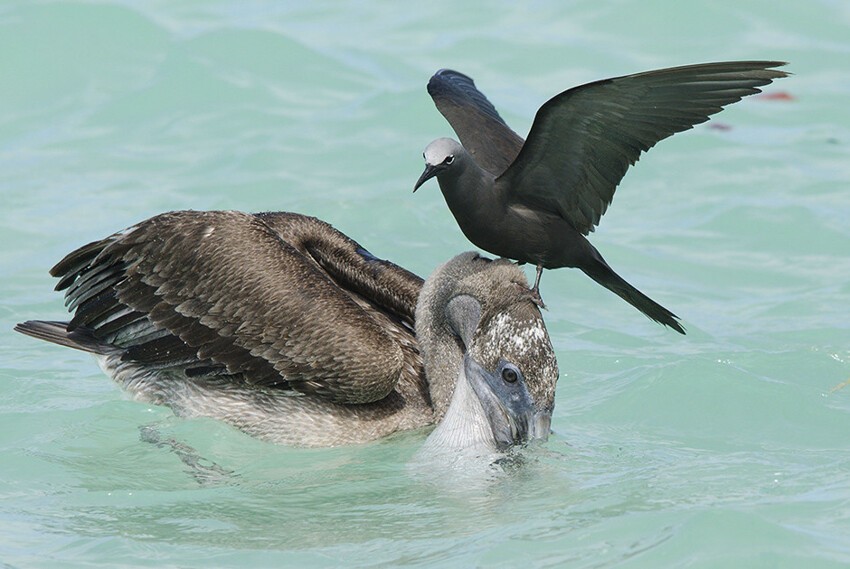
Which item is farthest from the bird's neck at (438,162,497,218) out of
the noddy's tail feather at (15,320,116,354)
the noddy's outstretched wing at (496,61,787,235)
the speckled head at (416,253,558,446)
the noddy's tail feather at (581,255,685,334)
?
the noddy's tail feather at (15,320,116,354)

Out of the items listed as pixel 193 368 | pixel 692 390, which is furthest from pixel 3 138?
pixel 692 390

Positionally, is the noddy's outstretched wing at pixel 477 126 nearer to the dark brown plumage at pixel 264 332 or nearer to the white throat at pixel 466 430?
the dark brown plumage at pixel 264 332

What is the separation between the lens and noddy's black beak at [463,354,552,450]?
22.5 feet

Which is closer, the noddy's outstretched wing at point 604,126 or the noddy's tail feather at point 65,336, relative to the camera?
the noddy's outstretched wing at point 604,126

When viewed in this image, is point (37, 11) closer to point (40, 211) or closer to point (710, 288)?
point (40, 211)

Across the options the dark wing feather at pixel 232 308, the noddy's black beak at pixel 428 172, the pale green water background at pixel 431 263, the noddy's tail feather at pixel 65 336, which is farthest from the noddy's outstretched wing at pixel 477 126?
the noddy's tail feather at pixel 65 336

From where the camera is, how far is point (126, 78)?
13.3 m

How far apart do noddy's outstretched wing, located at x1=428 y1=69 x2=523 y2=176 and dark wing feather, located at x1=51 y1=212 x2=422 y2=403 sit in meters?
0.84

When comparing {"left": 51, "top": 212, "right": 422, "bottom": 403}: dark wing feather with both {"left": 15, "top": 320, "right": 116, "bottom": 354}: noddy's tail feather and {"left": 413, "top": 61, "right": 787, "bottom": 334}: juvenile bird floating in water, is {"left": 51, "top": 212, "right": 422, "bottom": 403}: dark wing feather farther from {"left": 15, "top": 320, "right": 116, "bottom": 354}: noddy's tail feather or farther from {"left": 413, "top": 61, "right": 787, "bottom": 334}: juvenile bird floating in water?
{"left": 413, "top": 61, "right": 787, "bottom": 334}: juvenile bird floating in water

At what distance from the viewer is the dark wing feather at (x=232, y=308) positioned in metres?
7.25

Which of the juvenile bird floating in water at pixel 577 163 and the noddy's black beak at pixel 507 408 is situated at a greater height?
the juvenile bird floating in water at pixel 577 163

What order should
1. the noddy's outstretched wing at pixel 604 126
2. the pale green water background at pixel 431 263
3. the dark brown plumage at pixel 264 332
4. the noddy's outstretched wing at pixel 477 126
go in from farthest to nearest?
1. the noddy's outstretched wing at pixel 477 126
2. the dark brown plumage at pixel 264 332
3. the noddy's outstretched wing at pixel 604 126
4. the pale green water background at pixel 431 263

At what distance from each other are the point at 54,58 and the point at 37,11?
882 millimetres

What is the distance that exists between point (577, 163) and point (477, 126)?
109cm
